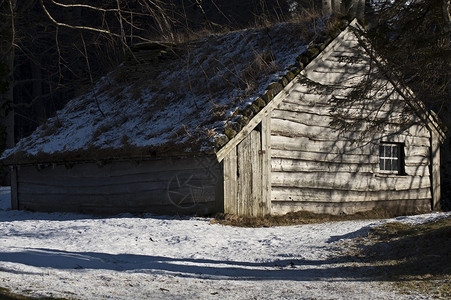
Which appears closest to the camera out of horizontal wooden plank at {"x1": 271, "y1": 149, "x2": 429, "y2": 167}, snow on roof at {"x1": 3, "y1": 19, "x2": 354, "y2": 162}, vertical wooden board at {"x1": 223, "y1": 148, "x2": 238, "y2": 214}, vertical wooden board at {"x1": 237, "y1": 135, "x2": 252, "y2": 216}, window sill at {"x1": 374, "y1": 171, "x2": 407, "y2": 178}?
vertical wooden board at {"x1": 223, "y1": 148, "x2": 238, "y2": 214}

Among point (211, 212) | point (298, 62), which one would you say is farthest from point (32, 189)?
point (298, 62)

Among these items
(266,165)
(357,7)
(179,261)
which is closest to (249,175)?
(266,165)

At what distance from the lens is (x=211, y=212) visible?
12195 mm

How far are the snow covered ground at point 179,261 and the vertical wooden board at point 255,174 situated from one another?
916mm

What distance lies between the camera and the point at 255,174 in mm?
12523

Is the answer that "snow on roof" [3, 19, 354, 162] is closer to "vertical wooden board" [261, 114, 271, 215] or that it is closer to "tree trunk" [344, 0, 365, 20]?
"vertical wooden board" [261, 114, 271, 215]

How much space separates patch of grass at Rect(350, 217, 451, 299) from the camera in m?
7.07

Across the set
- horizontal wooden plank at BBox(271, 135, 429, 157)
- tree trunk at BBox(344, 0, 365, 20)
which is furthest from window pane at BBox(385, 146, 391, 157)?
tree trunk at BBox(344, 0, 365, 20)

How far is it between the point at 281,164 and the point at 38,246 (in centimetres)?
599

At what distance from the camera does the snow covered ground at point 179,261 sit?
655 cm

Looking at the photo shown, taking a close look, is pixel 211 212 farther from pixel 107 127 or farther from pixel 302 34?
pixel 302 34

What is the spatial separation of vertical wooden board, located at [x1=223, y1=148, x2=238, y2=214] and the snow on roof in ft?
2.05

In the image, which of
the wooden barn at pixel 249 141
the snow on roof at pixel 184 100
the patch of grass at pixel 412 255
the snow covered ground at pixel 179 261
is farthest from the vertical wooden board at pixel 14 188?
the patch of grass at pixel 412 255

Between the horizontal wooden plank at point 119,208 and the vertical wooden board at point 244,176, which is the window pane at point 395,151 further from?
the horizontal wooden plank at point 119,208
